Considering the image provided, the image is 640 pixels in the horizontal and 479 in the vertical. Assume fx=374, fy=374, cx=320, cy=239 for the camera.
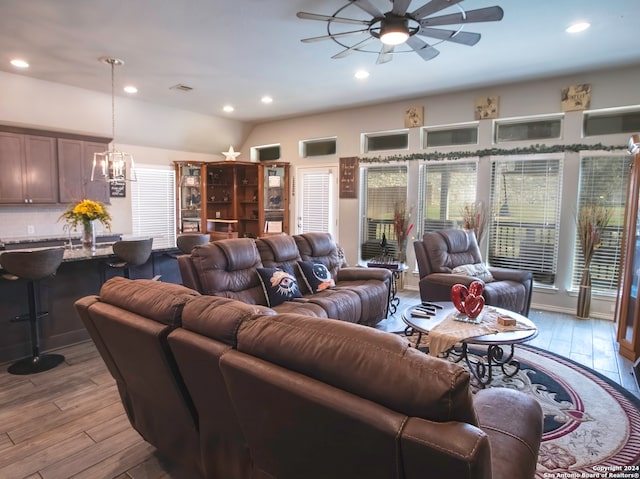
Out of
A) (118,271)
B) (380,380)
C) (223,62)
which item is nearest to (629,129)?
(223,62)

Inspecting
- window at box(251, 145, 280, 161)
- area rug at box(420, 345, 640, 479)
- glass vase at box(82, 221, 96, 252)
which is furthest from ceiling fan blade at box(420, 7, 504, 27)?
window at box(251, 145, 280, 161)

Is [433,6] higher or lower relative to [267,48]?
lower

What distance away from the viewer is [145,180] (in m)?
6.97

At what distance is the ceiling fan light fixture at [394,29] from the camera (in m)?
2.73

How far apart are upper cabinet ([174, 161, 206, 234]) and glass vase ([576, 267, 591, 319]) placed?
6.35 metres

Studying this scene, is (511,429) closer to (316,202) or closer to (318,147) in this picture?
(316,202)

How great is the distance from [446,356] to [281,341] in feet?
8.11

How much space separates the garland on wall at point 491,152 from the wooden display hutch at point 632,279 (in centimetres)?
108

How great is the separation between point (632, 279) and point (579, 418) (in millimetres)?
1881

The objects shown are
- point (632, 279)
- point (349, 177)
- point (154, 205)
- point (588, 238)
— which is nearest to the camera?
point (632, 279)

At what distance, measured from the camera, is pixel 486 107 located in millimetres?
5348

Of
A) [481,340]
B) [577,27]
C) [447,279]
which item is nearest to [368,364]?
[481,340]

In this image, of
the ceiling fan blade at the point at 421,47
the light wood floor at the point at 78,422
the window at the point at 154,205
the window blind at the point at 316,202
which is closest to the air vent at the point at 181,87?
the window at the point at 154,205

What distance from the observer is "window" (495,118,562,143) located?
5.02 meters
